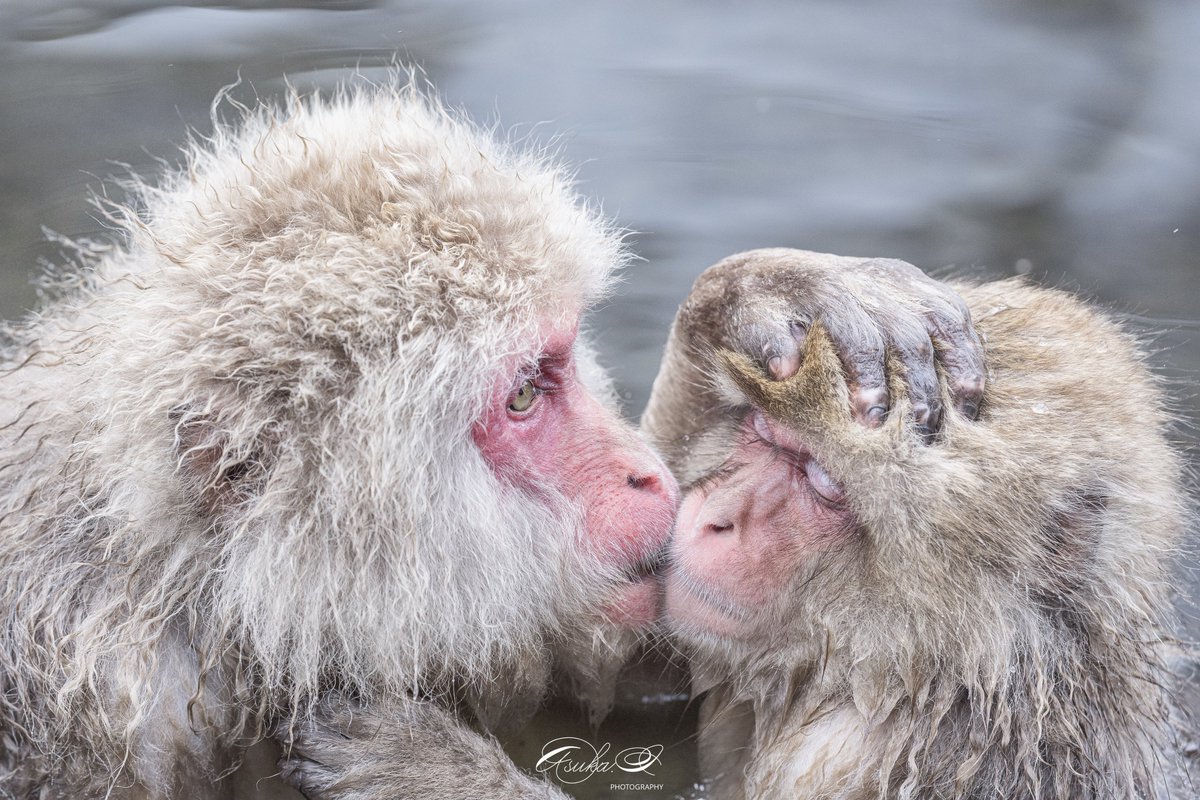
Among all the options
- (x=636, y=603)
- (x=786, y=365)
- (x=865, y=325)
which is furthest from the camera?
(x=636, y=603)

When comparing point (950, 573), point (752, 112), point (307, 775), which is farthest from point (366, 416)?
point (752, 112)

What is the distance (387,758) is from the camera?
9.48ft

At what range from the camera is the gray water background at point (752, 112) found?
5.43 m

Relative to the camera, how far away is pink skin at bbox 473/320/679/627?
116 inches

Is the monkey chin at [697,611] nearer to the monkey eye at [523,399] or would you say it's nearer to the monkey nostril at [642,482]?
the monkey nostril at [642,482]

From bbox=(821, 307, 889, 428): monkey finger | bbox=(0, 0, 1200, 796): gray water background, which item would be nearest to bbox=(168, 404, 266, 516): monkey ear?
bbox=(821, 307, 889, 428): monkey finger

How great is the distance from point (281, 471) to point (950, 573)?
148cm

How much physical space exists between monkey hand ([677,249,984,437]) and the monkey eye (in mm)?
553

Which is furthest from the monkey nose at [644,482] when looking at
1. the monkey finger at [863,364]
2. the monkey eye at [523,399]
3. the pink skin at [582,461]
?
the monkey finger at [863,364]

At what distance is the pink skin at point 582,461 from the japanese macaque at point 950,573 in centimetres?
17

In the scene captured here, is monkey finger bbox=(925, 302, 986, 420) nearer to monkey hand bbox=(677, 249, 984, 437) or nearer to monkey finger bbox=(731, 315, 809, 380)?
monkey hand bbox=(677, 249, 984, 437)

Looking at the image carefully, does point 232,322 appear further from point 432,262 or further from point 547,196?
point 547,196

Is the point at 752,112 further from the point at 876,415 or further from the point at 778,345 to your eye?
the point at 876,415

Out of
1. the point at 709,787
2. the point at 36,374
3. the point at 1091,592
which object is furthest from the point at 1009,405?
the point at 36,374
